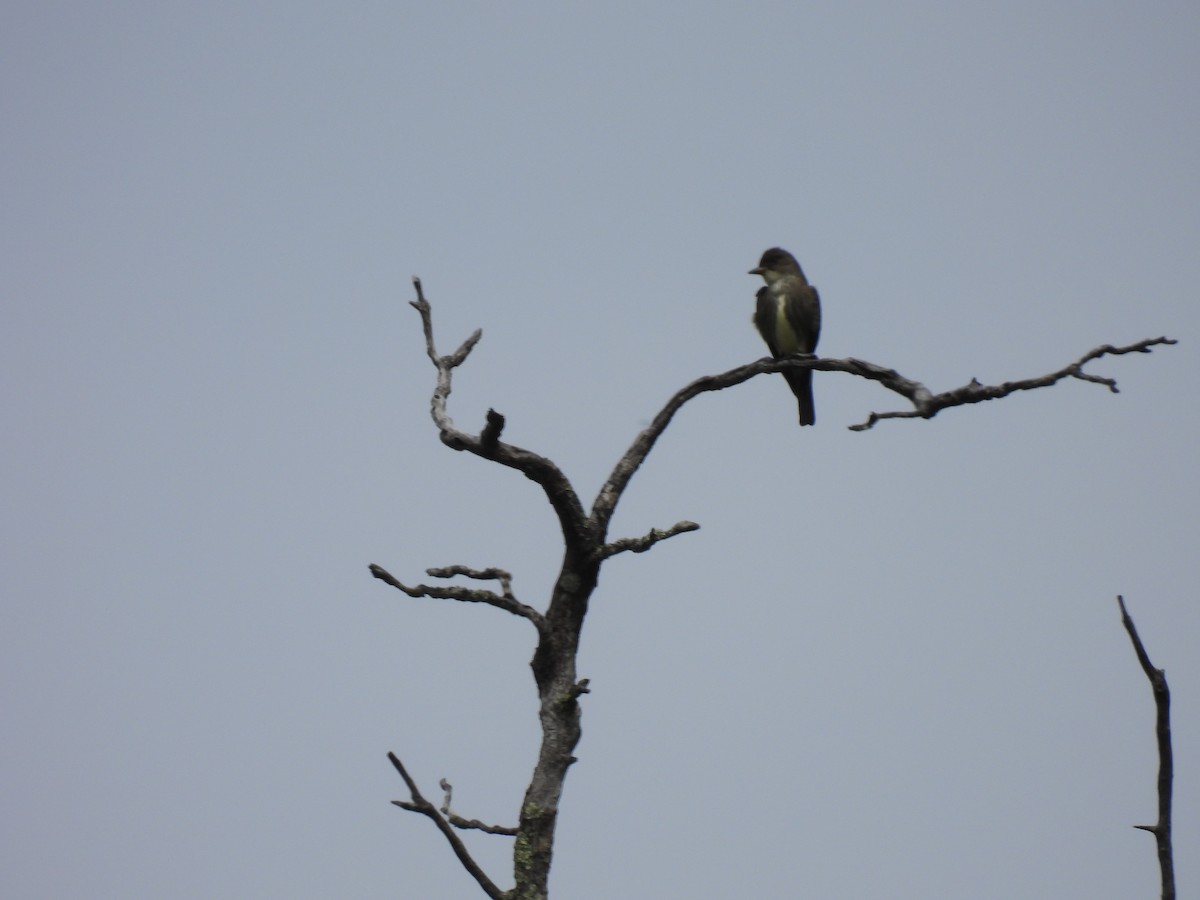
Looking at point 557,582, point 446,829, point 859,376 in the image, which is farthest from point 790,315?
point 446,829

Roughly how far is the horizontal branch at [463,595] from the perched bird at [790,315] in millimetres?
3993

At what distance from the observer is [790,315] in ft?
26.6

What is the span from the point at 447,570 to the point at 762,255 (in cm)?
467

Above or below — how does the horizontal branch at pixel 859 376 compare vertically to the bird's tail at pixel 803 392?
below

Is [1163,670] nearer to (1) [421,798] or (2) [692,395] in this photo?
(1) [421,798]

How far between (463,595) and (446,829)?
0.99 meters

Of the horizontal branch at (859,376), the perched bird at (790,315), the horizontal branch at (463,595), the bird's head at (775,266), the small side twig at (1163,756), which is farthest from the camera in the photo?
the bird's head at (775,266)

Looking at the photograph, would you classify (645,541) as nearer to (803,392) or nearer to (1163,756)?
(1163,756)

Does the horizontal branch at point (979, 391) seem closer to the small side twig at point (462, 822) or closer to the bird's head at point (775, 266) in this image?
the small side twig at point (462, 822)

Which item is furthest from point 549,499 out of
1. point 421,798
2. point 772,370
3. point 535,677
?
point 421,798

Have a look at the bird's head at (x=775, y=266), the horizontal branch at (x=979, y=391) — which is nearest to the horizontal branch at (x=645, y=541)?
the horizontal branch at (x=979, y=391)

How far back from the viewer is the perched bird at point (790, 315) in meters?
8.12

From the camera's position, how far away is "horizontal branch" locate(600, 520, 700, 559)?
4496 millimetres

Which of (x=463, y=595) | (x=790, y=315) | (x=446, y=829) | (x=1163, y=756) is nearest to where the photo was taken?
(x=1163, y=756)
